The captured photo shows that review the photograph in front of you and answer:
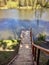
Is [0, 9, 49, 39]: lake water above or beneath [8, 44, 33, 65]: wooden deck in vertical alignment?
beneath

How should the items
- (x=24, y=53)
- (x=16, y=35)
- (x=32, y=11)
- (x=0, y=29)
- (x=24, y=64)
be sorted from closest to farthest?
(x=24, y=64)
(x=24, y=53)
(x=16, y=35)
(x=0, y=29)
(x=32, y=11)

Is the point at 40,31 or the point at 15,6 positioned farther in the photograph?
the point at 15,6

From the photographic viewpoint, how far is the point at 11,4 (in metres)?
11.2

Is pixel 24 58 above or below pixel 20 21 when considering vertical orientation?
above

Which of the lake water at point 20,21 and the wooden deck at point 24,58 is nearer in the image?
the wooden deck at point 24,58

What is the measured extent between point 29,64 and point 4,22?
7418mm

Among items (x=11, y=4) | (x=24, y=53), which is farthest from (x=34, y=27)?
(x=24, y=53)

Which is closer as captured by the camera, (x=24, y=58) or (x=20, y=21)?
(x=24, y=58)

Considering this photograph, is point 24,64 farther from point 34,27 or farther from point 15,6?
point 15,6

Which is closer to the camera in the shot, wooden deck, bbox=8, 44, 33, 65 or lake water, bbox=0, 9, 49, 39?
wooden deck, bbox=8, 44, 33, 65

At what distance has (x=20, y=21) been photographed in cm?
1059

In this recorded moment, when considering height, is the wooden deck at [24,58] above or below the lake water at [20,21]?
above

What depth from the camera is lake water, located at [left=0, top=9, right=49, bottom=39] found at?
9.68 metres

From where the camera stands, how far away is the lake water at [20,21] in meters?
9.68
